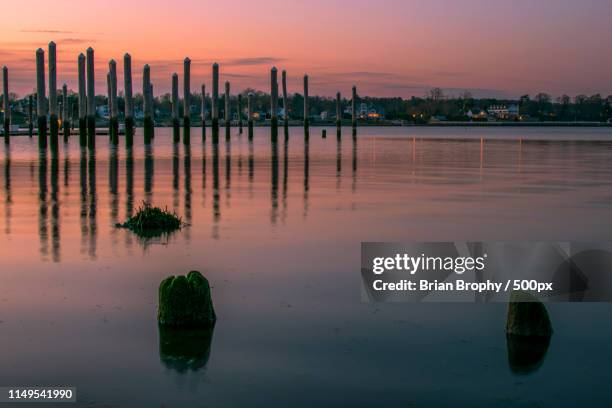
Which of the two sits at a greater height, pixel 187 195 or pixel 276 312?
pixel 187 195

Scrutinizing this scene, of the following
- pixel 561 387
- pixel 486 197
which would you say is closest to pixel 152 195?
pixel 486 197

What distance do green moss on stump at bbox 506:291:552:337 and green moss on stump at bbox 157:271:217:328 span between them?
3275 millimetres

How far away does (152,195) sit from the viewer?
25266 millimetres

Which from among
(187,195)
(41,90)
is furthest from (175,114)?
(187,195)

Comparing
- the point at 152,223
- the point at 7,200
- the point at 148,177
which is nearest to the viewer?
the point at 152,223

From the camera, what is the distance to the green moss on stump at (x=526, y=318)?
934cm

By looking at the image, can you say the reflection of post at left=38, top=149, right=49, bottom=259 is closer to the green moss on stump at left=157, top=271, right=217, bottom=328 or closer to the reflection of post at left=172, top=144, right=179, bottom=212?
the reflection of post at left=172, top=144, right=179, bottom=212

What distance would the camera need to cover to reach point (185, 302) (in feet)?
31.9

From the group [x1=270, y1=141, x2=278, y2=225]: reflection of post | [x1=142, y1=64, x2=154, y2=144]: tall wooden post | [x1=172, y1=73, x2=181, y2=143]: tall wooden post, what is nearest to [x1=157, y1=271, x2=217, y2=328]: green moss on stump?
[x1=270, y1=141, x2=278, y2=225]: reflection of post

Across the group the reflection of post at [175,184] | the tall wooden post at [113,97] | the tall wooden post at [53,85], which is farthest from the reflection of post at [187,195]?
the tall wooden post at [113,97]

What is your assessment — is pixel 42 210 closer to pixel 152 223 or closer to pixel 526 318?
pixel 152 223

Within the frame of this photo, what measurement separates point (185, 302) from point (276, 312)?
1438 millimetres

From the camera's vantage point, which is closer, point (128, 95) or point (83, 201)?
point (83, 201)

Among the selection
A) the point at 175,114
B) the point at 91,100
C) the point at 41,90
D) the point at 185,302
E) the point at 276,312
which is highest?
the point at 41,90
